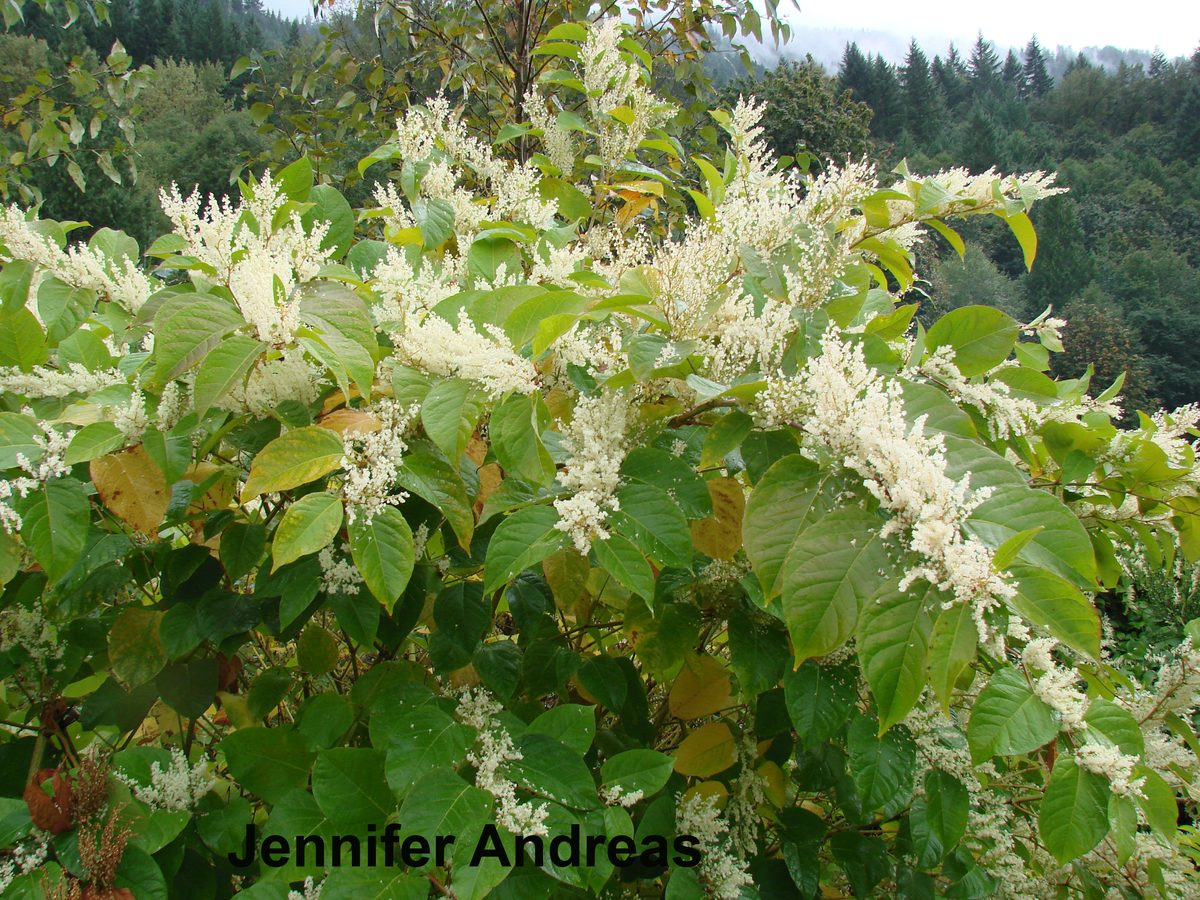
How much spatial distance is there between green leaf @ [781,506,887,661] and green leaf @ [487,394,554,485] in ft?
1.06

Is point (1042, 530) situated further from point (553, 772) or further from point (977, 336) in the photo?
point (553, 772)

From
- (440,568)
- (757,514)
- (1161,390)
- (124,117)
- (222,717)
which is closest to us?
(757,514)

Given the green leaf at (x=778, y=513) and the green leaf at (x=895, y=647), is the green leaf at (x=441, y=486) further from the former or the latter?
the green leaf at (x=895, y=647)

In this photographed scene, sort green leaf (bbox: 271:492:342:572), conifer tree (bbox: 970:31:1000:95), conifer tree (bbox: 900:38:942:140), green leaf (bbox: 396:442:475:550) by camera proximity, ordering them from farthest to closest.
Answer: conifer tree (bbox: 970:31:1000:95), conifer tree (bbox: 900:38:942:140), green leaf (bbox: 396:442:475:550), green leaf (bbox: 271:492:342:572)

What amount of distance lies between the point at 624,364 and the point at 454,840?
2.33ft

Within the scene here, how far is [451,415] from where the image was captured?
948 millimetres

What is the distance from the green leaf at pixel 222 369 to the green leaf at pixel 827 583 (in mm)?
716

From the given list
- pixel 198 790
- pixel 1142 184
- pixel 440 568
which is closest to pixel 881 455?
pixel 440 568

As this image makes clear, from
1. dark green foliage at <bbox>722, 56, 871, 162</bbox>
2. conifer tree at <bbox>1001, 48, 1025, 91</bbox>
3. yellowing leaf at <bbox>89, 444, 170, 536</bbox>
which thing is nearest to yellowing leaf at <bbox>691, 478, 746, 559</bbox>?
yellowing leaf at <bbox>89, 444, 170, 536</bbox>

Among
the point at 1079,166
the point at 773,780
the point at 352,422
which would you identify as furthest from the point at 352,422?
the point at 1079,166

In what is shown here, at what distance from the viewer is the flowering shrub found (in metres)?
0.88

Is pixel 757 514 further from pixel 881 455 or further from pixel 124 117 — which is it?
pixel 124 117

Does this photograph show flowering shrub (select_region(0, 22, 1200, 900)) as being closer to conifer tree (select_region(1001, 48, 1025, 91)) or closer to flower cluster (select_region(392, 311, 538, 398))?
flower cluster (select_region(392, 311, 538, 398))

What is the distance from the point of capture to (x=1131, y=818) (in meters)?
0.95
